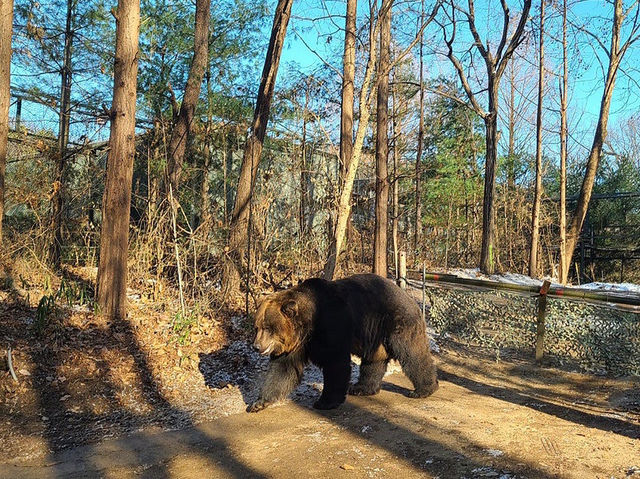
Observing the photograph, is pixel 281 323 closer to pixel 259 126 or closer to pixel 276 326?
pixel 276 326

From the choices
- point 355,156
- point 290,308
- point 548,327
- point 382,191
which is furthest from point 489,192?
point 290,308

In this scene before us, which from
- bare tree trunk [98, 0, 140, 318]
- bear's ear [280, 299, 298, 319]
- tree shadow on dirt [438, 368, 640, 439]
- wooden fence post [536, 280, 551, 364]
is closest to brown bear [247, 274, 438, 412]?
bear's ear [280, 299, 298, 319]

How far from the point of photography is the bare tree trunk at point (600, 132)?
19609 millimetres

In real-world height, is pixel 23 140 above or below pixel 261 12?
below

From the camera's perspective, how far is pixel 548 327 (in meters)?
9.07

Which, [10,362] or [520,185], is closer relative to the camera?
[10,362]

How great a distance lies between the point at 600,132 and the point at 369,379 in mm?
17366

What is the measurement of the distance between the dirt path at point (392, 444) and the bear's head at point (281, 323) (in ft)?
2.74

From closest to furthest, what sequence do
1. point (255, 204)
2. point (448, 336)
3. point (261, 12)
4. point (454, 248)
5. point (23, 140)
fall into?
point (448, 336) < point (255, 204) < point (23, 140) < point (261, 12) < point (454, 248)

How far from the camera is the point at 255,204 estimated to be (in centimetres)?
1148

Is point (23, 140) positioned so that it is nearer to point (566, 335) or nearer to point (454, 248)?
point (566, 335)

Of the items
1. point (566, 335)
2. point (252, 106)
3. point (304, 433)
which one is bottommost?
point (304, 433)

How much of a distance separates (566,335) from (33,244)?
384 inches

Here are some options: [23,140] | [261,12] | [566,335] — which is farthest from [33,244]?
[261,12]
